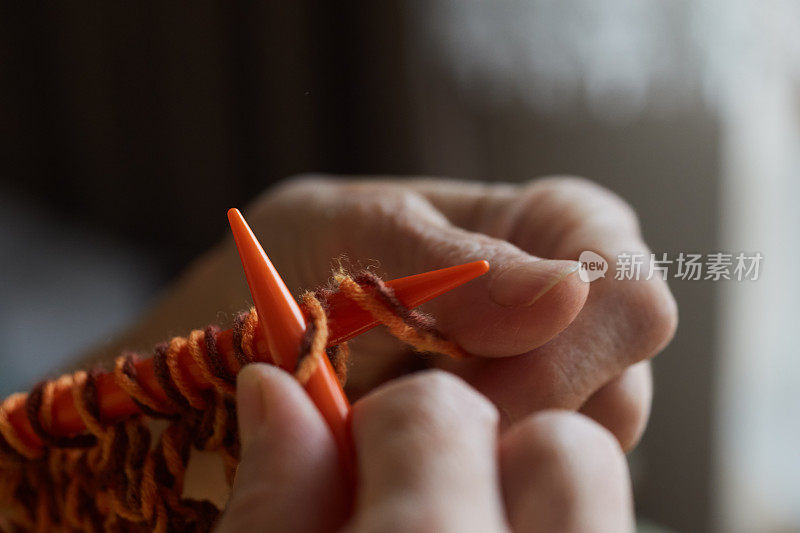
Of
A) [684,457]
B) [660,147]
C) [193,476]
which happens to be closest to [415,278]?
[193,476]

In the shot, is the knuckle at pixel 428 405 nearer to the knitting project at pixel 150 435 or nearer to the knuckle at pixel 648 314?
the knitting project at pixel 150 435

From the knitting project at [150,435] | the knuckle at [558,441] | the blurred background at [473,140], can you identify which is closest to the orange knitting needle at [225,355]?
the knitting project at [150,435]

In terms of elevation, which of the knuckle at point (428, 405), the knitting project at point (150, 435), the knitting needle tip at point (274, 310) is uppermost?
the knitting needle tip at point (274, 310)

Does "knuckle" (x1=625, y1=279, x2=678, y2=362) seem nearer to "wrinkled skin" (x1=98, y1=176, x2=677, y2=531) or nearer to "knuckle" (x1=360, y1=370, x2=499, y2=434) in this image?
"wrinkled skin" (x1=98, y1=176, x2=677, y2=531)

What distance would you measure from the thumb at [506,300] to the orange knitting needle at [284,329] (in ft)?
0.37

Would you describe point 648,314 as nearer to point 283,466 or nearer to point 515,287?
point 515,287

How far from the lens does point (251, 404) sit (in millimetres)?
343

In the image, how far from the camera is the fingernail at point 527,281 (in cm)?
44

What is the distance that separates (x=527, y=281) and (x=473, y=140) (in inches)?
41.5

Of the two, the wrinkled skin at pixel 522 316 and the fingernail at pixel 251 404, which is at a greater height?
the fingernail at pixel 251 404

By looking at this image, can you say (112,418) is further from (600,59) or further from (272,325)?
(600,59)

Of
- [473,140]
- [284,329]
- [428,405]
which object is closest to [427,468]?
[428,405]

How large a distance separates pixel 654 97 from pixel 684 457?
68cm

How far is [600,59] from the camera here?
1224mm
